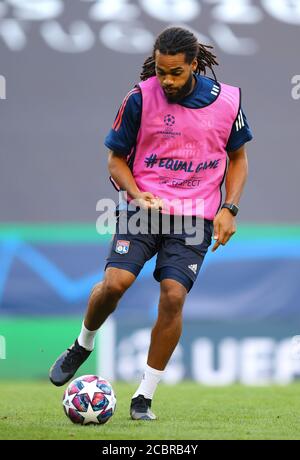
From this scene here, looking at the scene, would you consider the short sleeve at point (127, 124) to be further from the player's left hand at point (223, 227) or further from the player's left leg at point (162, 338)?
the player's left leg at point (162, 338)

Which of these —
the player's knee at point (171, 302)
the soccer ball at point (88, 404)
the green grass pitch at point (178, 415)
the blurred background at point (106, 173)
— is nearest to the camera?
the green grass pitch at point (178, 415)

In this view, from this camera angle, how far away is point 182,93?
6.39m

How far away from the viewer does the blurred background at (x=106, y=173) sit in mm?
10734

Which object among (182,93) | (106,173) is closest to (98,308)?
(182,93)

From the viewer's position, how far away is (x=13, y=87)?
11.0 metres

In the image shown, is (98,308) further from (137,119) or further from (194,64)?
(194,64)

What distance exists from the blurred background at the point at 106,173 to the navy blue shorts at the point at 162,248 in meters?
4.23

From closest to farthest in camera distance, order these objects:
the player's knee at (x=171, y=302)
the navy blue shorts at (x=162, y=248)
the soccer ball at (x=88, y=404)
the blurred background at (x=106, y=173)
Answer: the soccer ball at (x=88, y=404), the player's knee at (x=171, y=302), the navy blue shorts at (x=162, y=248), the blurred background at (x=106, y=173)

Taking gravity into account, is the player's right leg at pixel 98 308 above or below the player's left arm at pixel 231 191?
below

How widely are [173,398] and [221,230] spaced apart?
2.32 metres

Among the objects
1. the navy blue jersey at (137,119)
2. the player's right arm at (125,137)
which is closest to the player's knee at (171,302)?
the player's right arm at (125,137)
